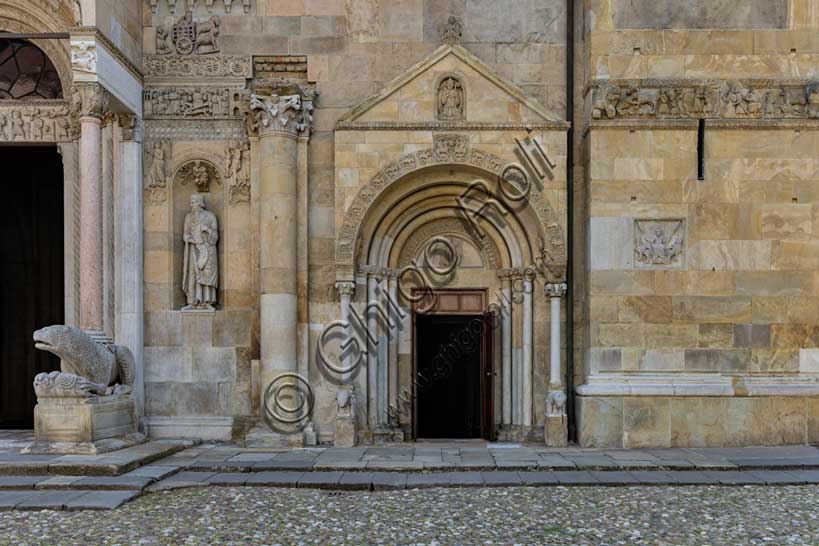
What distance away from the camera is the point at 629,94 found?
9.75 meters

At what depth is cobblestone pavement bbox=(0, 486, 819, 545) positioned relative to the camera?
233 inches

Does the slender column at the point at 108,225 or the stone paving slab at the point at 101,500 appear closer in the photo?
the stone paving slab at the point at 101,500

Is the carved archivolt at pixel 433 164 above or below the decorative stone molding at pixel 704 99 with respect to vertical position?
below

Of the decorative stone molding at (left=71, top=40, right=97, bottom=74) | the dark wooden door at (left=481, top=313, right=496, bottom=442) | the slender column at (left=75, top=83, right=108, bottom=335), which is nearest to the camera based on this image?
the decorative stone molding at (left=71, top=40, right=97, bottom=74)

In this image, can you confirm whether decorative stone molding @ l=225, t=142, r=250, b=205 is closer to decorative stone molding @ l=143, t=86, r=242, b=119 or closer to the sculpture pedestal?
decorative stone molding @ l=143, t=86, r=242, b=119

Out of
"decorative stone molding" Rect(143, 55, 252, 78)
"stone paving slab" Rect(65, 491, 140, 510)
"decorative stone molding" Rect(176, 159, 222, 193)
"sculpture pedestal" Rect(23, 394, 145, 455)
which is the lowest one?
"stone paving slab" Rect(65, 491, 140, 510)

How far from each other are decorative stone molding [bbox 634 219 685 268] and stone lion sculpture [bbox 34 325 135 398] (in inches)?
271

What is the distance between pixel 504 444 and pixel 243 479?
3772 mm

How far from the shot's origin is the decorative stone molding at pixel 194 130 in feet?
33.6

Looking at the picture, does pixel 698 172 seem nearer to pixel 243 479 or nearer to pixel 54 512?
pixel 243 479

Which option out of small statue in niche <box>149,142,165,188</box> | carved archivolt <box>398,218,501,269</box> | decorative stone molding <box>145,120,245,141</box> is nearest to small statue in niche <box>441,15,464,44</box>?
carved archivolt <box>398,218,501,269</box>

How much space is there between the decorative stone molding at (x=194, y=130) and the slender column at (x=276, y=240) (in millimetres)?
548

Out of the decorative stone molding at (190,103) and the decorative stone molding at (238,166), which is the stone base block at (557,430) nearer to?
the decorative stone molding at (238,166)

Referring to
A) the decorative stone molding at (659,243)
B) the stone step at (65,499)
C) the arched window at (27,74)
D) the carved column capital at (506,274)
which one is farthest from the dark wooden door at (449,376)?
the arched window at (27,74)
